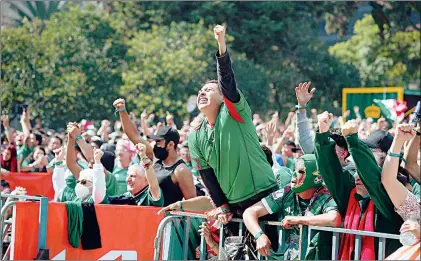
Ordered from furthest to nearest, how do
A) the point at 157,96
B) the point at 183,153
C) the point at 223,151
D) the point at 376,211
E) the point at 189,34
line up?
1. the point at 189,34
2. the point at 157,96
3. the point at 183,153
4. the point at 223,151
5. the point at 376,211

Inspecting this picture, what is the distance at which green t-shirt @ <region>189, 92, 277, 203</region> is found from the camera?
7887mm

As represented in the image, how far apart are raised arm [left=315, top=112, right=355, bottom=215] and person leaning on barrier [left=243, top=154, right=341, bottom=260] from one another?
0.33 ft

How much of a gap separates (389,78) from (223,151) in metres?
35.3

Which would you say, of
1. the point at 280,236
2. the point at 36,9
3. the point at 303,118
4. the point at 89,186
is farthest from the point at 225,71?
the point at 36,9

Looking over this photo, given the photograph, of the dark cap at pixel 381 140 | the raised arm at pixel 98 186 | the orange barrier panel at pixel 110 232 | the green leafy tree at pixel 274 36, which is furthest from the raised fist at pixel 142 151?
the green leafy tree at pixel 274 36

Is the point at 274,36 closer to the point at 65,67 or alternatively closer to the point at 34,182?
the point at 65,67

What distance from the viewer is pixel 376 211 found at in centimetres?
714

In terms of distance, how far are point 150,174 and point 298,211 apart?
1.74 metres

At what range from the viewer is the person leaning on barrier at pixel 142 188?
29.7ft

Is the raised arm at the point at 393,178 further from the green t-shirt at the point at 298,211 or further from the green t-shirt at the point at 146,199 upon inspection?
the green t-shirt at the point at 146,199

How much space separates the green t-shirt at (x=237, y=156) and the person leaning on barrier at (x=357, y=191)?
0.78 metres

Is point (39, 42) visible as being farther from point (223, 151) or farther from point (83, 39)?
point (223, 151)

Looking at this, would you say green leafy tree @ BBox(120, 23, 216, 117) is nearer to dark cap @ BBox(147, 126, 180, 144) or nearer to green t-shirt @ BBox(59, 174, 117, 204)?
green t-shirt @ BBox(59, 174, 117, 204)

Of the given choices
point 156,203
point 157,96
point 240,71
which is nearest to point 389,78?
point 240,71
